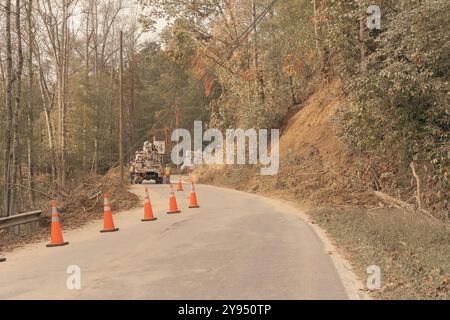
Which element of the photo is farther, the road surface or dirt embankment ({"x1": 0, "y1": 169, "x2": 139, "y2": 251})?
dirt embankment ({"x1": 0, "y1": 169, "x2": 139, "y2": 251})

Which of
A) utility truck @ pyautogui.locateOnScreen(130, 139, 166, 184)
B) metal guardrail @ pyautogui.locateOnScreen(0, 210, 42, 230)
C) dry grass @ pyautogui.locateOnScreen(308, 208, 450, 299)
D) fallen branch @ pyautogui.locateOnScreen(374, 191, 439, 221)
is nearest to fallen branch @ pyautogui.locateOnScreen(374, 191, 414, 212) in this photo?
fallen branch @ pyautogui.locateOnScreen(374, 191, 439, 221)

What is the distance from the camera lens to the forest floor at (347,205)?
737cm

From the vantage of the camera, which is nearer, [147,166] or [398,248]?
[398,248]

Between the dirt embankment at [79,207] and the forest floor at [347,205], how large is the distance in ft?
22.2

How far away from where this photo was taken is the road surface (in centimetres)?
667

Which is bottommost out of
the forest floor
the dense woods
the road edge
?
the road edge

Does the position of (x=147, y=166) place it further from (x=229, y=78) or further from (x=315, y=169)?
(x=315, y=169)

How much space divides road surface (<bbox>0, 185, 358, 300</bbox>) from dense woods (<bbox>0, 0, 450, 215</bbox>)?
13.3ft

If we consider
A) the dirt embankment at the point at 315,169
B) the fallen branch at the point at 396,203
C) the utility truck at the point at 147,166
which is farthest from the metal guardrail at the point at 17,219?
the utility truck at the point at 147,166

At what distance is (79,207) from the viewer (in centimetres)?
1692

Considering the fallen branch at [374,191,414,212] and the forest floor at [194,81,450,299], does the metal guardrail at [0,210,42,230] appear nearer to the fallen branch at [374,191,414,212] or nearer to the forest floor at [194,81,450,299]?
the forest floor at [194,81,450,299]

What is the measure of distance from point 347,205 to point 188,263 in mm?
10056

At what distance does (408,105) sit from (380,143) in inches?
83.5

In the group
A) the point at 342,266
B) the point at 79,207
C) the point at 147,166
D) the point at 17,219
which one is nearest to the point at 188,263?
the point at 342,266
